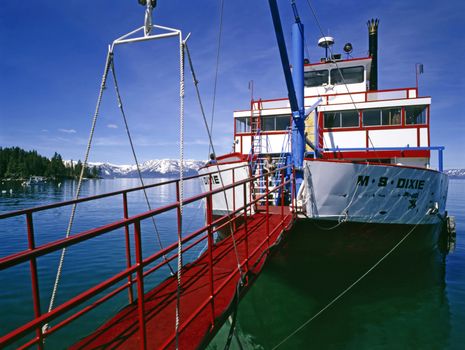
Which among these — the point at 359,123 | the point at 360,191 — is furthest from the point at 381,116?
the point at 360,191

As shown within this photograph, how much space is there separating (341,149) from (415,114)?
3.68 metres

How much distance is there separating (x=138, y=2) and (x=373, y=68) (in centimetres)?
1858

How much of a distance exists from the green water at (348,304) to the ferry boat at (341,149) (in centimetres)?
159

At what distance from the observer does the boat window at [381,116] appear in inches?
461

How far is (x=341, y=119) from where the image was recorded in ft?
40.7

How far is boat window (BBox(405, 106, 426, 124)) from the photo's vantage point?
1141cm

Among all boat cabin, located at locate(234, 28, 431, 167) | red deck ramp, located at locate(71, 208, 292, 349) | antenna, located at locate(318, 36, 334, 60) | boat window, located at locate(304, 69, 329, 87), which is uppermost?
antenna, located at locate(318, 36, 334, 60)

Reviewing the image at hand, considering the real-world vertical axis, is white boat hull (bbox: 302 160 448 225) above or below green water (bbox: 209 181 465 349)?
above

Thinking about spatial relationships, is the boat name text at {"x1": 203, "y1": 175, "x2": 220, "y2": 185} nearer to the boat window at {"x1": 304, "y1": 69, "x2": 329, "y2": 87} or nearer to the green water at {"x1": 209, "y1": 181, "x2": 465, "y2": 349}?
the green water at {"x1": 209, "y1": 181, "x2": 465, "y2": 349}

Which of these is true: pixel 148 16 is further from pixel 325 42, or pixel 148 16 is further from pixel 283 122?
pixel 325 42

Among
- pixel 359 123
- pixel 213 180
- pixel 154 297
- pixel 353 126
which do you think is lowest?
pixel 154 297

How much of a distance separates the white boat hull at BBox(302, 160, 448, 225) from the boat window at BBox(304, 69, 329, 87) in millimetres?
8251

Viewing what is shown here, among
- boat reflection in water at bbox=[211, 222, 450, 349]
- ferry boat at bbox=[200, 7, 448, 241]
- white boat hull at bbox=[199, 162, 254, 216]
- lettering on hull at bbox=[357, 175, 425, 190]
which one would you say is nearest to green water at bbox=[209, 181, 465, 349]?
boat reflection in water at bbox=[211, 222, 450, 349]

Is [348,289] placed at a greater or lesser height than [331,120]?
lesser
